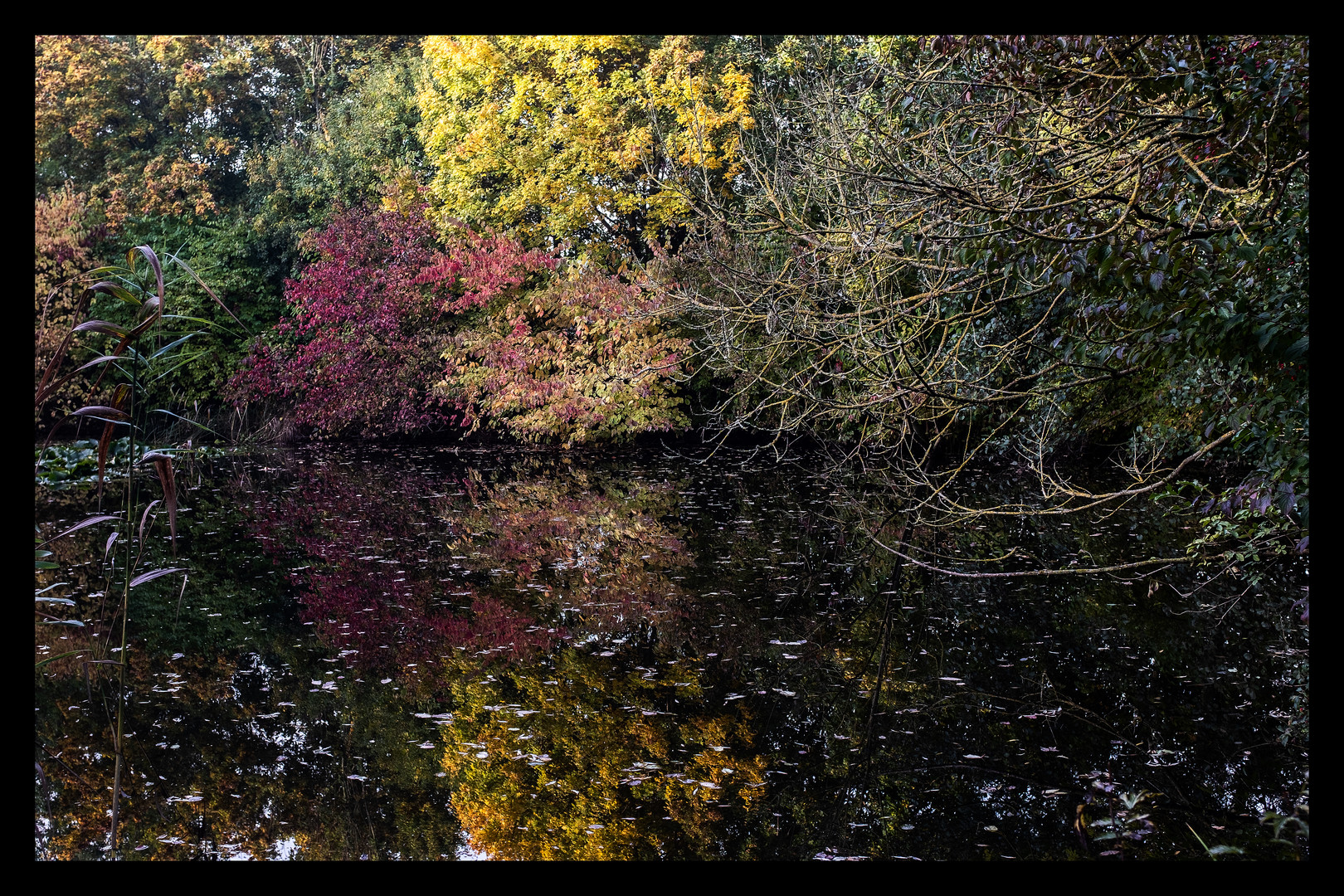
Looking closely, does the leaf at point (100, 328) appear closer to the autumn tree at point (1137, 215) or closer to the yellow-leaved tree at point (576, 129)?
the autumn tree at point (1137, 215)

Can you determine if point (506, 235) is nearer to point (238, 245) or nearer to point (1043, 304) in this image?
point (238, 245)

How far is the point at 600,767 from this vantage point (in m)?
4.27

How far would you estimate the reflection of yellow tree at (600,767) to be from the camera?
3666 mm

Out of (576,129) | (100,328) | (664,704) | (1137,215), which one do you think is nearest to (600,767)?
(664,704)

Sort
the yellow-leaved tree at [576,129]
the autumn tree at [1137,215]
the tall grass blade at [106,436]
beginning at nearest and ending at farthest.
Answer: the tall grass blade at [106,436], the autumn tree at [1137,215], the yellow-leaved tree at [576,129]

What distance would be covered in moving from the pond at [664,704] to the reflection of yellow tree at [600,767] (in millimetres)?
16

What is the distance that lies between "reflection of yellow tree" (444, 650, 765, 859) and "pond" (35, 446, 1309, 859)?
0.02 m

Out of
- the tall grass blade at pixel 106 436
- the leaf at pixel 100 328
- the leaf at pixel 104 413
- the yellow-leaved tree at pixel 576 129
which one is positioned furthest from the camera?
the yellow-leaved tree at pixel 576 129

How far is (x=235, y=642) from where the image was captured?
6.14 metres

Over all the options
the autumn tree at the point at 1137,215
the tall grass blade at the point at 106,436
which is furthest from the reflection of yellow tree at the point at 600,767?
the tall grass blade at the point at 106,436

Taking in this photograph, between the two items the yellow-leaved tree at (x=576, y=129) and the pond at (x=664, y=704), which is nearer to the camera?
the pond at (x=664, y=704)

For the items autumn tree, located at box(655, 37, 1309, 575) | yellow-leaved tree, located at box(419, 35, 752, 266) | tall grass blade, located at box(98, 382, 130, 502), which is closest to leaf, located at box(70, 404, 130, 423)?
tall grass blade, located at box(98, 382, 130, 502)

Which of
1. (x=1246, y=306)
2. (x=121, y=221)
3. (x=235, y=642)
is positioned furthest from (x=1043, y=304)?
(x=121, y=221)
